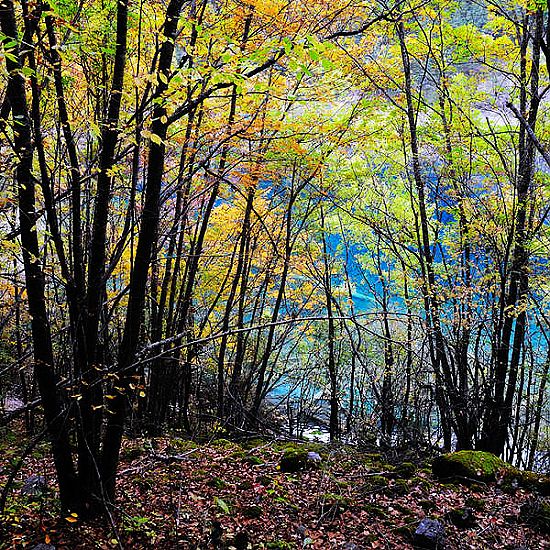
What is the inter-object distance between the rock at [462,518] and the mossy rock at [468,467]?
0.95m

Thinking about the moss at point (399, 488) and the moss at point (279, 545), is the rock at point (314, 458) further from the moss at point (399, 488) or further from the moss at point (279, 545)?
the moss at point (279, 545)

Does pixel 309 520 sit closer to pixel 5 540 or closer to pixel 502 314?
pixel 5 540

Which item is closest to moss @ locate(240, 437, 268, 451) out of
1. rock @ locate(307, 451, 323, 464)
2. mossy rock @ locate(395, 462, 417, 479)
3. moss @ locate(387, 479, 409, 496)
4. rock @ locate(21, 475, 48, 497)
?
rock @ locate(307, 451, 323, 464)

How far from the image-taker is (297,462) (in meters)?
5.32

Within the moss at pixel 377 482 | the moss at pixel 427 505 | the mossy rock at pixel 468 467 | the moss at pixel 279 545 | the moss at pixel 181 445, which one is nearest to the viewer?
the moss at pixel 279 545

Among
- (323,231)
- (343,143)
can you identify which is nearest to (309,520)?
(343,143)

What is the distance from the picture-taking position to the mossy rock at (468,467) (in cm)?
527

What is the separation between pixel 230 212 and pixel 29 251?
241 inches

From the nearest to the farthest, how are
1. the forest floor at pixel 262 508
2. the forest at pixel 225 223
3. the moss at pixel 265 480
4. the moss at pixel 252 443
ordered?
the forest at pixel 225 223 → the forest floor at pixel 262 508 → the moss at pixel 265 480 → the moss at pixel 252 443

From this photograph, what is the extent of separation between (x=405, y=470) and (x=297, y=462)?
124cm

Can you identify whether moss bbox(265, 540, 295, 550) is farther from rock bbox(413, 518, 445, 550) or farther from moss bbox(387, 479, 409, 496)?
moss bbox(387, 479, 409, 496)

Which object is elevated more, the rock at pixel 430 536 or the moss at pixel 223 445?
the rock at pixel 430 536

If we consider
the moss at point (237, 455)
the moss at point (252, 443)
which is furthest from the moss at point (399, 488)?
the moss at point (252, 443)

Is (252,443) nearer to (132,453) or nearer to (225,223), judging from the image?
(132,453)
